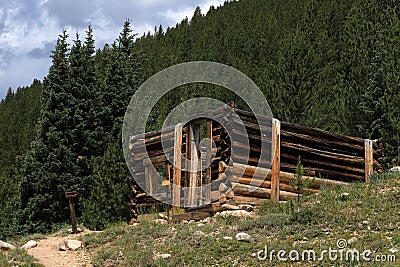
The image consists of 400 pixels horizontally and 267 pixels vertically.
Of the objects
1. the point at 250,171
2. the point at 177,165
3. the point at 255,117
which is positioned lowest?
the point at 250,171

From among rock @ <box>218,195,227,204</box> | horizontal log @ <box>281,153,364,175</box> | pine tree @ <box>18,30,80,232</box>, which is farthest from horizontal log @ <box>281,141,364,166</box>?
pine tree @ <box>18,30,80,232</box>

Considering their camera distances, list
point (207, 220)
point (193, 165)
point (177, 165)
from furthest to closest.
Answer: point (177, 165), point (193, 165), point (207, 220)

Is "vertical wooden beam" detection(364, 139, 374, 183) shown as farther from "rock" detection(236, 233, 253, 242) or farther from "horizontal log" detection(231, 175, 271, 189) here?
"rock" detection(236, 233, 253, 242)

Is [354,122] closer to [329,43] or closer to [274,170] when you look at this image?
[329,43]

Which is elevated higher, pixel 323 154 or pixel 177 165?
pixel 323 154

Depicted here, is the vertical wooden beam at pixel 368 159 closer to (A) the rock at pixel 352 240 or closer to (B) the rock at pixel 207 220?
(B) the rock at pixel 207 220

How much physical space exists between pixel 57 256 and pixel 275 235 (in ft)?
16.1

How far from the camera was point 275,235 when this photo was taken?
11492 millimetres

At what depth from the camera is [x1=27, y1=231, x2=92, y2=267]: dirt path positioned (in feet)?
40.0

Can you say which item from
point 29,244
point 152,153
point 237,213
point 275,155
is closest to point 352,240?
point 237,213

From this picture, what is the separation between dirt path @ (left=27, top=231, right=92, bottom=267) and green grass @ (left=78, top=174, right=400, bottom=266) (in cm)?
34

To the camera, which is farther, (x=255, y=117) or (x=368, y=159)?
(x=368, y=159)

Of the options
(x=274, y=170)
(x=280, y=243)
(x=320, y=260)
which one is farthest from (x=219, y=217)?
(x=320, y=260)

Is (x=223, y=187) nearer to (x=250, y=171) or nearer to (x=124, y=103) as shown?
(x=250, y=171)
